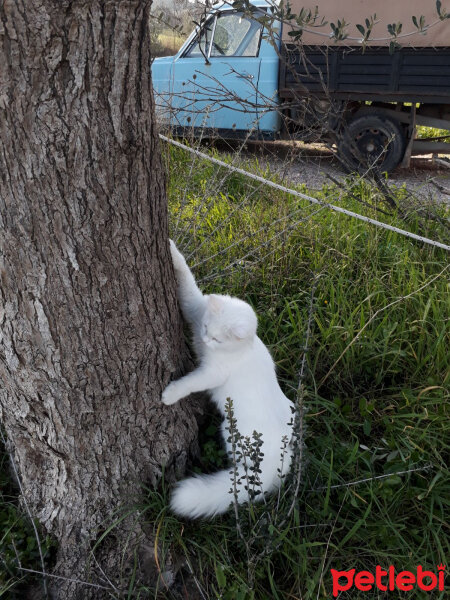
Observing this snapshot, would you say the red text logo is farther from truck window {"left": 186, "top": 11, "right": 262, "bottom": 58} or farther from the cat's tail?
truck window {"left": 186, "top": 11, "right": 262, "bottom": 58}

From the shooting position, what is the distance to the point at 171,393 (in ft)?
5.12

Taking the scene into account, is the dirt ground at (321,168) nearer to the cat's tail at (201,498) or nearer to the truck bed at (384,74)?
the truck bed at (384,74)

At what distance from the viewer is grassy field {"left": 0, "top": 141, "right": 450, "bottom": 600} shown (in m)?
1.53

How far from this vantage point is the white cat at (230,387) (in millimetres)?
1576

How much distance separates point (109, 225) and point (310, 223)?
205 centimetres

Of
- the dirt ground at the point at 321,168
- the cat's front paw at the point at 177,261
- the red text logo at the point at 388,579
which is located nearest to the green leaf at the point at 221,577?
the red text logo at the point at 388,579

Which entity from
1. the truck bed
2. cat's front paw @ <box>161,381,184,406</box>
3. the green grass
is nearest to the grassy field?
the green grass

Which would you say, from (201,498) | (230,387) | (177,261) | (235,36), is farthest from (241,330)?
(235,36)

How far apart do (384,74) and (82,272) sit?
16.8 ft

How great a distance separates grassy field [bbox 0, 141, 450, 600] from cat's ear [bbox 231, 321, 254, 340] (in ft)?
0.88

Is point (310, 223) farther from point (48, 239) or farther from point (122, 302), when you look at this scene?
point (48, 239)

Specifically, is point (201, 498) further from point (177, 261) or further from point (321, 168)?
point (321, 168)

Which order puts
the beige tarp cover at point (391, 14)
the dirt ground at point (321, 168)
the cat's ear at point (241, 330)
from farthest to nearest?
1. the dirt ground at point (321, 168)
2. the beige tarp cover at point (391, 14)
3. the cat's ear at point (241, 330)

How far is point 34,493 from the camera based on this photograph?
1621 millimetres
